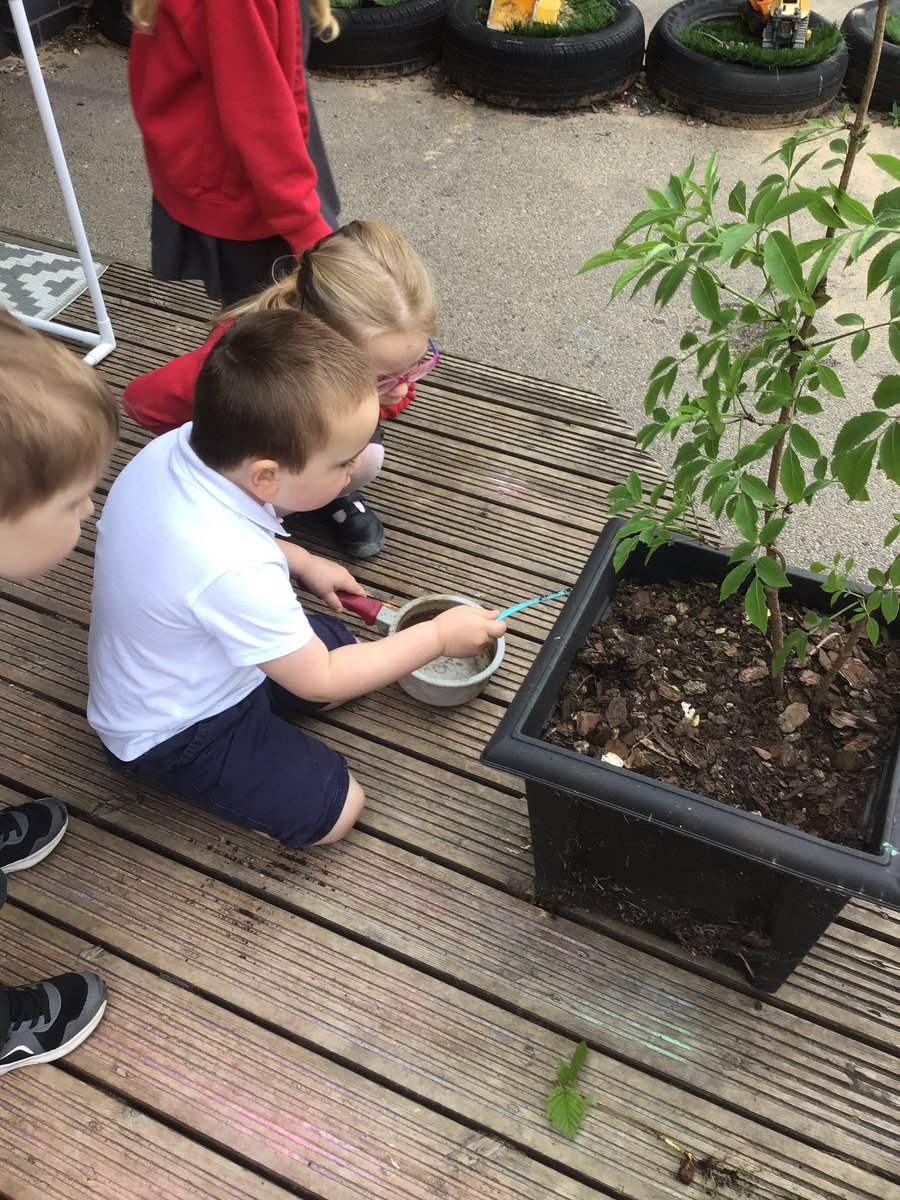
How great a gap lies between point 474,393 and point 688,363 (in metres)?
0.79

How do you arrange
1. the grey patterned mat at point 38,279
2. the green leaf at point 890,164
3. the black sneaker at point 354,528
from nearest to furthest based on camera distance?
1. the green leaf at point 890,164
2. the black sneaker at point 354,528
3. the grey patterned mat at point 38,279

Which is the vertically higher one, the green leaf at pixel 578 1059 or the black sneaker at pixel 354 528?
the black sneaker at pixel 354 528

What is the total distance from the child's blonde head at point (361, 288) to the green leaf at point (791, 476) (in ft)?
2.65

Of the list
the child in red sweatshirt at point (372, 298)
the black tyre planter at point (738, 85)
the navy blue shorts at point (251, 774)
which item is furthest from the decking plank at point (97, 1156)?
the black tyre planter at point (738, 85)

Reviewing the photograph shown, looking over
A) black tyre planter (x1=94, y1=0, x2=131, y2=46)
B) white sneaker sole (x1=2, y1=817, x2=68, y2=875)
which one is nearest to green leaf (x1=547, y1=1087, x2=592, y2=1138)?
white sneaker sole (x1=2, y1=817, x2=68, y2=875)

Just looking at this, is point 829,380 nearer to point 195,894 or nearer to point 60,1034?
point 195,894

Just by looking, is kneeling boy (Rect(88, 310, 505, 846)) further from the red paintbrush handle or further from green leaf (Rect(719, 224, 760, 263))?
green leaf (Rect(719, 224, 760, 263))

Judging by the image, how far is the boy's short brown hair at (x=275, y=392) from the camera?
1345 mm

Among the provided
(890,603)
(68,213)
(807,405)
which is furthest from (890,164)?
(68,213)

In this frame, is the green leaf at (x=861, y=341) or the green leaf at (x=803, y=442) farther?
the green leaf at (x=803, y=442)

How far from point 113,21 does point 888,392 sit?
458 cm

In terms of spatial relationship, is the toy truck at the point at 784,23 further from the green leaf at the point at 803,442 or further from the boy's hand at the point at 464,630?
the green leaf at the point at 803,442

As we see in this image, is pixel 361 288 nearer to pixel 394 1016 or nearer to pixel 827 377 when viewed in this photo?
pixel 827 377

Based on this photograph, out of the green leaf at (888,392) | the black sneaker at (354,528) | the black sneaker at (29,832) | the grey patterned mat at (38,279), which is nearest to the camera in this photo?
the green leaf at (888,392)
